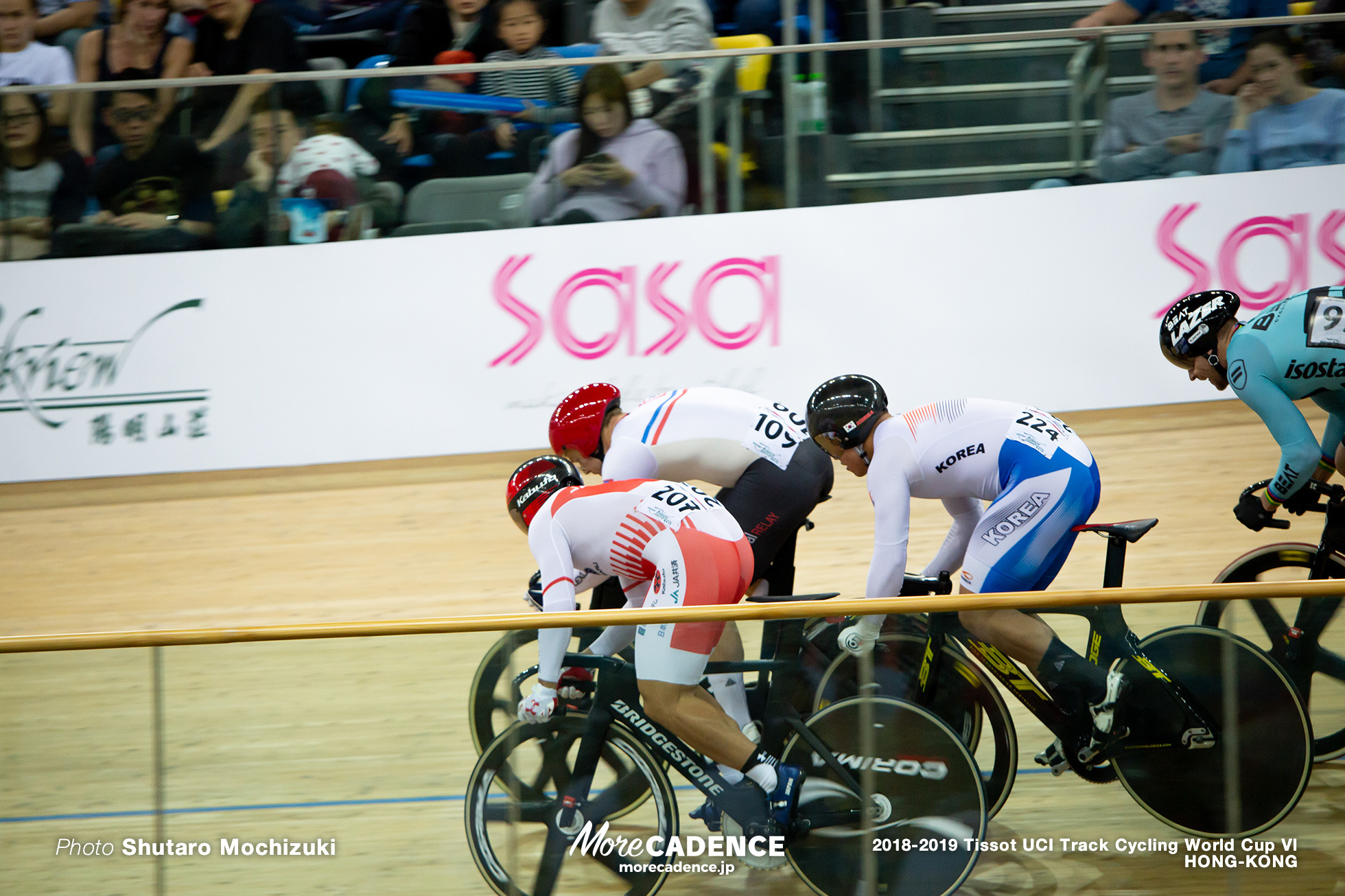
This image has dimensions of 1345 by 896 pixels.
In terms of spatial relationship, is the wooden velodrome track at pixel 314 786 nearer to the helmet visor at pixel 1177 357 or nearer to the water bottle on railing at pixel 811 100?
the helmet visor at pixel 1177 357

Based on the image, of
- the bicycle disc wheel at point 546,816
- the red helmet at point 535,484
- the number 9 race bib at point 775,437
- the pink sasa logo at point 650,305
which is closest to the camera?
the bicycle disc wheel at point 546,816

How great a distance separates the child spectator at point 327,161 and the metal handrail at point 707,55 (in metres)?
0.27

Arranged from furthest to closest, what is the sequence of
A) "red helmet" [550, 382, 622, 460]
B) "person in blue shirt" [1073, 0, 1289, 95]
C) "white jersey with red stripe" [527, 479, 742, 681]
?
"person in blue shirt" [1073, 0, 1289, 95], "red helmet" [550, 382, 622, 460], "white jersey with red stripe" [527, 479, 742, 681]

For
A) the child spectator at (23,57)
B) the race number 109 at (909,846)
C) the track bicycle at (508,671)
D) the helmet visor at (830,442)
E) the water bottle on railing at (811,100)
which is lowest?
the race number 109 at (909,846)

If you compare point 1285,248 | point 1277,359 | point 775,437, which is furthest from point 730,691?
point 1285,248

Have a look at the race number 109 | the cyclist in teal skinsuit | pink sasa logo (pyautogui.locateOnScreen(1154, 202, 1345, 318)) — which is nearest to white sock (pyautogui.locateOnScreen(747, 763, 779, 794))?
the race number 109

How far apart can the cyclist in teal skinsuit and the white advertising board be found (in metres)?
2.56

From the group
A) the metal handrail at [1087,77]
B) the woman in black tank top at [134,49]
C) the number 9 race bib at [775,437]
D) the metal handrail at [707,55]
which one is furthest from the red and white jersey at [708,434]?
the woman in black tank top at [134,49]

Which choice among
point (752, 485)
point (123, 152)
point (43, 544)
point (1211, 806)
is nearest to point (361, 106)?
point (123, 152)

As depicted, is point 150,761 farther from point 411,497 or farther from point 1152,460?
point 1152,460

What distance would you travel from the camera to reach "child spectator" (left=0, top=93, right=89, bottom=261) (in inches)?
253

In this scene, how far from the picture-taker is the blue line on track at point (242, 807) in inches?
111

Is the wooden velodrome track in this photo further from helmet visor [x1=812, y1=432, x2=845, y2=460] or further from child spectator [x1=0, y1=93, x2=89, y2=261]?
child spectator [x1=0, y1=93, x2=89, y2=261]

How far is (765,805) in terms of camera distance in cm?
292
